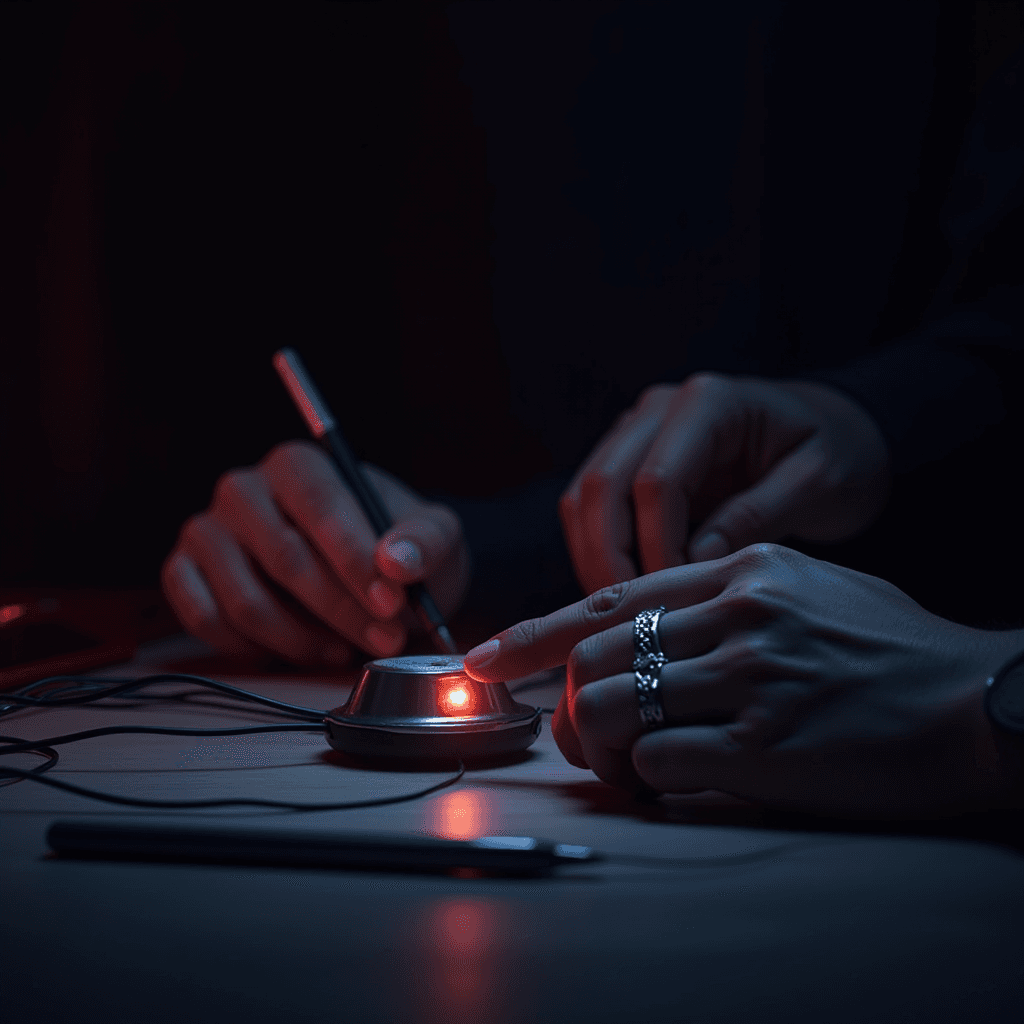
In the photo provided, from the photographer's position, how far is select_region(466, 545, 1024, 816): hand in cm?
42

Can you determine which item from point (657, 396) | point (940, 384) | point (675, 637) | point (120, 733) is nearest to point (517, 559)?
point (657, 396)

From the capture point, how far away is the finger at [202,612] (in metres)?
1.04

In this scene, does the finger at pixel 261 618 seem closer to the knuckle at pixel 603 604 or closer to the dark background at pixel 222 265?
the knuckle at pixel 603 604

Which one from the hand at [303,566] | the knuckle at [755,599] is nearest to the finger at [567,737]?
the knuckle at [755,599]

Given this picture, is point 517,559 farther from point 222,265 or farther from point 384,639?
point 222,265

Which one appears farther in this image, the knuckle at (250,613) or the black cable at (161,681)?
the knuckle at (250,613)

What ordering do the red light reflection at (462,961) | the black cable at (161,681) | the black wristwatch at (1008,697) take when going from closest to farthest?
the red light reflection at (462,961) < the black wristwatch at (1008,697) < the black cable at (161,681)

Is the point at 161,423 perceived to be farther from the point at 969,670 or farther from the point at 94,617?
the point at 969,670

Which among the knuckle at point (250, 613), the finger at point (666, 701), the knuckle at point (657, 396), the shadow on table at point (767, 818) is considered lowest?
the shadow on table at point (767, 818)

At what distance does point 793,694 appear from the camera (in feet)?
1.44

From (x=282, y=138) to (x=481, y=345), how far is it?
→ 577 mm

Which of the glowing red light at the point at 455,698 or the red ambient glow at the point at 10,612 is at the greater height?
the red ambient glow at the point at 10,612

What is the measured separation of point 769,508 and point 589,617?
458 millimetres

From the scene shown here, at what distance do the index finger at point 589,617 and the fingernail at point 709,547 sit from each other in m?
0.37
